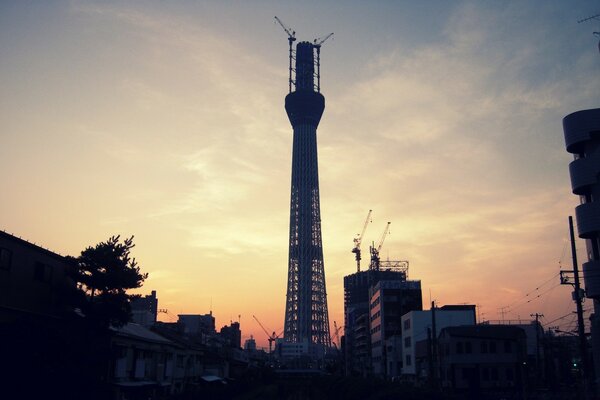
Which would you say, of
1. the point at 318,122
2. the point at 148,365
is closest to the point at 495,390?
the point at 148,365

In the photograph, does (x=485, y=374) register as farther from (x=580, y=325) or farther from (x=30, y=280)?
(x=30, y=280)

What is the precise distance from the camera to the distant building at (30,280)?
30109 mm

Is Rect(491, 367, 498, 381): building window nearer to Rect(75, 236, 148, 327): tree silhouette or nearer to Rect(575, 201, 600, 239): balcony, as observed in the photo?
Rect(575, 201, 600, 239): balcony

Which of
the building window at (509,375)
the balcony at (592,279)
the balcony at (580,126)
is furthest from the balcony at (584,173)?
the building window at (509,375)

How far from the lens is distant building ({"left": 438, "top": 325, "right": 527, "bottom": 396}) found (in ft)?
213

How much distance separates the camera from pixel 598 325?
127ft

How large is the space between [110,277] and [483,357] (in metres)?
47.5

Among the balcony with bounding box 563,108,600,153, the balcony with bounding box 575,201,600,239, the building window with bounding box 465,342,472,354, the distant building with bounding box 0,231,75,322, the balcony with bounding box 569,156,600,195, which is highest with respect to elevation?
the balcony with bounding box 563,108,600,153

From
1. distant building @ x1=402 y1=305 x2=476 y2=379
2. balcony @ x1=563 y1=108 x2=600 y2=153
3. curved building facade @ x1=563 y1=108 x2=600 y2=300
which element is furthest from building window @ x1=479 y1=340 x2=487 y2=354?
balcony @ x1=563 y1=108 x2=600 y2=153

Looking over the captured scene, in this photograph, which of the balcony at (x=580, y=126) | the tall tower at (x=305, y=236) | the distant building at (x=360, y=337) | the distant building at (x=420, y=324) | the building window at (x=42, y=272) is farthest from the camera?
the tall tower at (x=305, y=236)

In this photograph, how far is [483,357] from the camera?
2589 inches

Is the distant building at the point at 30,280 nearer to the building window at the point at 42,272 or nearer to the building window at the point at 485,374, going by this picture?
the building window at the point at 42,272

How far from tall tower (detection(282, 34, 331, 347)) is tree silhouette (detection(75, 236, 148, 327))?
128 m

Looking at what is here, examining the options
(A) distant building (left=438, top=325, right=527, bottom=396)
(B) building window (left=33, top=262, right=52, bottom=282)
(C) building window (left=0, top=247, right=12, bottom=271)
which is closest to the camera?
(C) building window (left=0, top=247, right=12, bottom=271)
